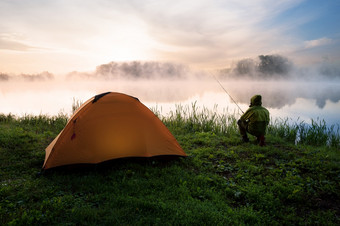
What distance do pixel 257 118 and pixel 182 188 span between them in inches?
151

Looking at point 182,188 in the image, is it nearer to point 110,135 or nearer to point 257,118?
point 110,135

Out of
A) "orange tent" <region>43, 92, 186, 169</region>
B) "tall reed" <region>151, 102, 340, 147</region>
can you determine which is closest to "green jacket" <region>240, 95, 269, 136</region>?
"tall reed" <region>151, 102, 340, 147</region>

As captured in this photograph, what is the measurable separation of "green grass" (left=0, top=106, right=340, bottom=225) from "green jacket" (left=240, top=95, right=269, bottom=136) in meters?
0.62

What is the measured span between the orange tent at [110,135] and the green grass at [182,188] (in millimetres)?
306

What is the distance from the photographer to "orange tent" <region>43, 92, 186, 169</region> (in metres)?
5.26

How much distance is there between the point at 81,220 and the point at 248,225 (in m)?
2.58

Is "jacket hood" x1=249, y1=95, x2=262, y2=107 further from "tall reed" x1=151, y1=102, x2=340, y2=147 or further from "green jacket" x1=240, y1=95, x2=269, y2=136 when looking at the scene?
"tall reed" x1=151, y1=102, x2=340, y2=147

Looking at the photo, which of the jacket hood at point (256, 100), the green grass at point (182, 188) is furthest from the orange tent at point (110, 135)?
the jacket hood at point (256, 100)

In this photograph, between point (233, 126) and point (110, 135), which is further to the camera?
point (233, 126)

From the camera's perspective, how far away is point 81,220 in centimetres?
339

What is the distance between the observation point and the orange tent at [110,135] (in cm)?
526

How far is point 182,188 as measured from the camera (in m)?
4.52

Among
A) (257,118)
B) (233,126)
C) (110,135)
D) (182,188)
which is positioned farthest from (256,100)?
(110,135)

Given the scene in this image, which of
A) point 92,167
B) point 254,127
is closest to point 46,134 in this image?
point 92,167
